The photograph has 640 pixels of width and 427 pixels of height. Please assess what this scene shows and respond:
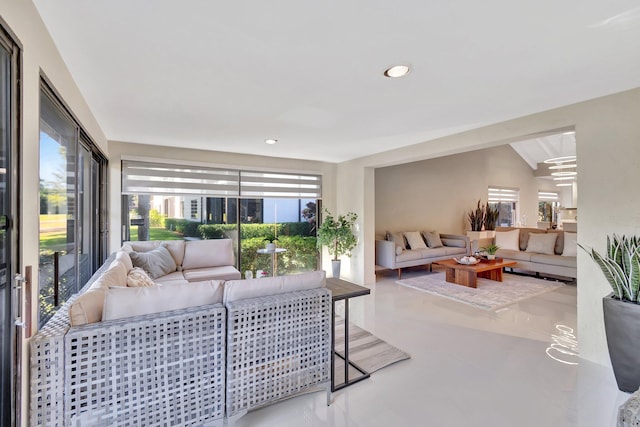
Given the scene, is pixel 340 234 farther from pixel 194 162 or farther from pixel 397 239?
pixel 194 162

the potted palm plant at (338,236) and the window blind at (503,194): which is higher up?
the window blind at (503,194)

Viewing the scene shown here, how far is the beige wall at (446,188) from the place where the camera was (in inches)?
263

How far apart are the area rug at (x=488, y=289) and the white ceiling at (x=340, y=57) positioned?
258 centimetres

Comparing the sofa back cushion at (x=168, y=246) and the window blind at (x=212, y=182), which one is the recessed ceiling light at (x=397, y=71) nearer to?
the window blind at (x=212, y=182)

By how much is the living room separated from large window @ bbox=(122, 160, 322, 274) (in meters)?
0.20

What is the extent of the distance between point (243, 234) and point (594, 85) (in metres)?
4.85

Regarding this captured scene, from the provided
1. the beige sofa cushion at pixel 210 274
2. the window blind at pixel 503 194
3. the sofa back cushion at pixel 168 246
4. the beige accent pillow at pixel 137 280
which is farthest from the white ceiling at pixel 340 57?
the window blind at pixel 503 194

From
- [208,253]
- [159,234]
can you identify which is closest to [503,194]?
[208,253]

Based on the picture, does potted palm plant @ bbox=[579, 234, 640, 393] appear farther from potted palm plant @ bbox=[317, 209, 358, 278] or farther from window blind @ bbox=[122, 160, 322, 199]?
window blind @ bbox=[122, 160, 322, 199]

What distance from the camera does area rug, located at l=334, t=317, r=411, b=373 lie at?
2.61 meters

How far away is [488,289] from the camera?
16.2ft

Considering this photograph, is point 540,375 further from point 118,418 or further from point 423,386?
point 118,418

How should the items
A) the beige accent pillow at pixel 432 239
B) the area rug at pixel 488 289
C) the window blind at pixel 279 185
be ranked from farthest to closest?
the beige accent pillow at pixel 432 239 → the window blind at pixel 279 185 → the area rug at pixel 488 289

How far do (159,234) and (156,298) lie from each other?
336 centimetres
